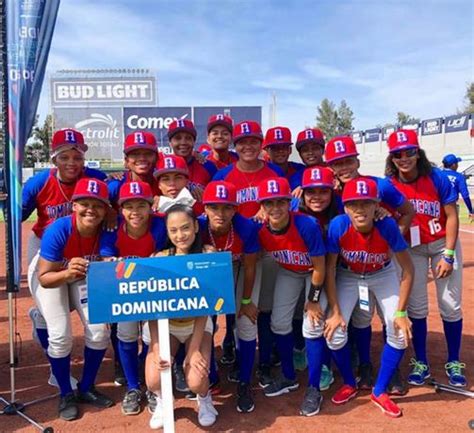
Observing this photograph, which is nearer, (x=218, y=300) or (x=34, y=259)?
(x=218, y=300)

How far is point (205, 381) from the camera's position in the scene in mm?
3402

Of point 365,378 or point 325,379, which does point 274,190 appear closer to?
point 325,379

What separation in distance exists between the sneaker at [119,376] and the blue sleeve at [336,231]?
6.95 feet

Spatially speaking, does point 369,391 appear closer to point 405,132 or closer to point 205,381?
point 205,381

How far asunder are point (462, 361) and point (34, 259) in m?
4.00

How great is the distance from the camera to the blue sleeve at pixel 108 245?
140 inches

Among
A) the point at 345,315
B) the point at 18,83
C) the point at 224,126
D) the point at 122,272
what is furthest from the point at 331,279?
the point at 18,83

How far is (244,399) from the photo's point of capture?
3.71 meters

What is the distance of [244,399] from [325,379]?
0.77 meters

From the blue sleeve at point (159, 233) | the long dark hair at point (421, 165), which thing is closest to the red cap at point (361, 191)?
the long dark hair at point (421, 165)

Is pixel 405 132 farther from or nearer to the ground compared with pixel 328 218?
farther from the ground

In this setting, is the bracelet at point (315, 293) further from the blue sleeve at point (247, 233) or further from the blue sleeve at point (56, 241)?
the blue sleeve at point (56, 241)

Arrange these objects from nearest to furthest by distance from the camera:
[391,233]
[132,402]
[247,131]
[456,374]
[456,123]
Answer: [391,233], [132,402], [456,374], [247,131], [456,123]

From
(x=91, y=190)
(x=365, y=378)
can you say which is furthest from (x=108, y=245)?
(x=365, y=378)
